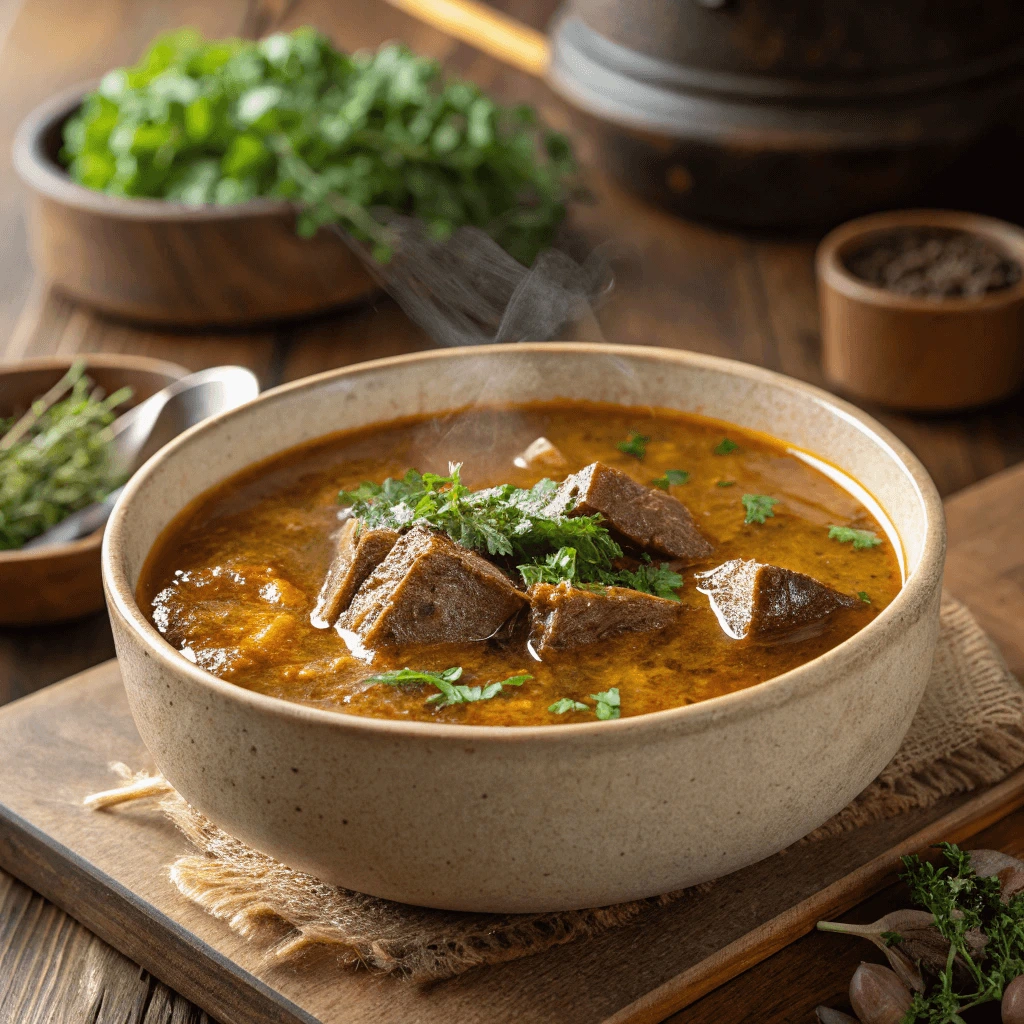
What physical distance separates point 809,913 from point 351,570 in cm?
95

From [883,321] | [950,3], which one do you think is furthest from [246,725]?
[950,3]

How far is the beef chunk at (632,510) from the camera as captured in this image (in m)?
2.53

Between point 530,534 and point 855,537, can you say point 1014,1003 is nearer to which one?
point 855,537

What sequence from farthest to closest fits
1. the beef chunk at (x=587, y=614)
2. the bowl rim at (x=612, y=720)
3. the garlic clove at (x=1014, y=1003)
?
the beef chunk at (x=587, y=614) → the garlic clove at (x=1014, y=1003) → the bowl rim at (x=612, y=720)

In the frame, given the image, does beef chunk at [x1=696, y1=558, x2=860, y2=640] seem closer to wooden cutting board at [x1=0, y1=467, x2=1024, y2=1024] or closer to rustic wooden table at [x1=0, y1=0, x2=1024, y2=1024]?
wooden cutting board at [x1=0, y1=467, x2=1024, y2=1024]

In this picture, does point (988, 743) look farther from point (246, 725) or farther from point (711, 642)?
point (246, 725)

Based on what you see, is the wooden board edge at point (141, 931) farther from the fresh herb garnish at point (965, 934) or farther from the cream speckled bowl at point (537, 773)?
the fresh herb garnish at point (965, 934)

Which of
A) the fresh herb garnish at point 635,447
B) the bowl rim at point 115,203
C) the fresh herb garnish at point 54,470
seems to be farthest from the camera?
the bowl rim at point 115,203

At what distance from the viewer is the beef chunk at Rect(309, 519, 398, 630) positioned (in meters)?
2.45

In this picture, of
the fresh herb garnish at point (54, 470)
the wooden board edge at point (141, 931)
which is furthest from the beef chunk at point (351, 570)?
the fresh herb garnish at point (54, 470)

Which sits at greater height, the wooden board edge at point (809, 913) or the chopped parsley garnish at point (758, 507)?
the chopped parsley garnish at point (758, 507)

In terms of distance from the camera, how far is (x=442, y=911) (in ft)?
7.36

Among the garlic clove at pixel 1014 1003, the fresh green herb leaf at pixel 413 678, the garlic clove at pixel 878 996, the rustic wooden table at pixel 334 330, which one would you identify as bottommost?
the rustic wooden table at pixel 334 330

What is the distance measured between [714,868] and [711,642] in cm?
39
